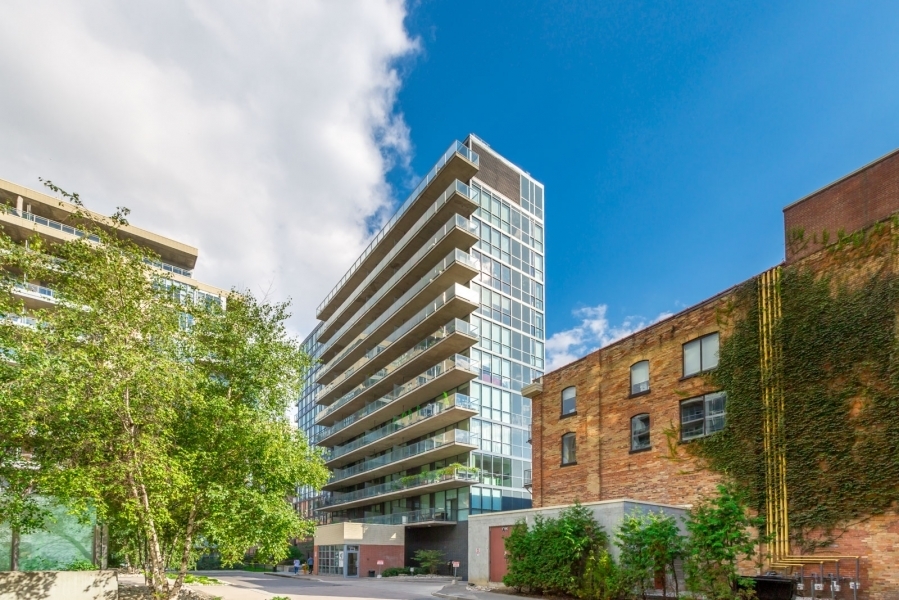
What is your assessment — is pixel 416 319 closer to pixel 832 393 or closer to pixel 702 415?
pixel 702 415

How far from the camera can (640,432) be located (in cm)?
2333

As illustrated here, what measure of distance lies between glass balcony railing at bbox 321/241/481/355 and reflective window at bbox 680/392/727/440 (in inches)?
852

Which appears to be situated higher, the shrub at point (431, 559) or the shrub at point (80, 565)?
the shrub at point (80, 565)

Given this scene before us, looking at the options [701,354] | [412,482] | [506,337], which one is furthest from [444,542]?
[701,354]

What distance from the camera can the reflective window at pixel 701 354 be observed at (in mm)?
21016

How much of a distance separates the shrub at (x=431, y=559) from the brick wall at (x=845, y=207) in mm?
28064

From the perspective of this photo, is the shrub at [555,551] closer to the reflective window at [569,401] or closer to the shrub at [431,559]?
the reflective window at [569,401]

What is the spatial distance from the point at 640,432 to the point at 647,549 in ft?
22.7

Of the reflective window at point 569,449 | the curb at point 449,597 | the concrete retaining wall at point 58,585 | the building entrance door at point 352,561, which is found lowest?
the building entrance door at point 352,561

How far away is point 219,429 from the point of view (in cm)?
1553

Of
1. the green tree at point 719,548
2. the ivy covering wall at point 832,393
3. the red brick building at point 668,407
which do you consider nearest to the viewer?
the green tree at point 719,548

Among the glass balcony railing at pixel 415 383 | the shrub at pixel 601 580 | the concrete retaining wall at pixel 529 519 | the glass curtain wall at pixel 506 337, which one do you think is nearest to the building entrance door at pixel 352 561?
the glass curtain wall at pixel 506 337

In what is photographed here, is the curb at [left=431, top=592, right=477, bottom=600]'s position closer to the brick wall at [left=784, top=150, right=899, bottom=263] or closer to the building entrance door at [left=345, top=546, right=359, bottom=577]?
the brick wall at [left=784, top=150, right=899, bottom=263]

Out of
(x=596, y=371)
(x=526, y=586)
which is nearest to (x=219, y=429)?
(x=526, y=586)
